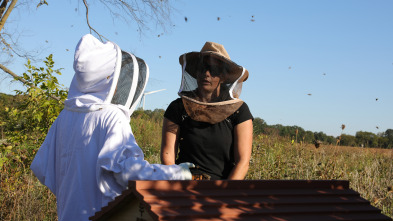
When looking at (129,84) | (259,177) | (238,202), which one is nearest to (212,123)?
(129,84)

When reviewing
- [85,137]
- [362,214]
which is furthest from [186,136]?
[362,214]

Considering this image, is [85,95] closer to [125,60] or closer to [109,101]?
[109,101]

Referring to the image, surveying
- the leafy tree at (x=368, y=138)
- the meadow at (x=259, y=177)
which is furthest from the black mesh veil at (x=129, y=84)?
the leafy tree at (x=368, y=138)

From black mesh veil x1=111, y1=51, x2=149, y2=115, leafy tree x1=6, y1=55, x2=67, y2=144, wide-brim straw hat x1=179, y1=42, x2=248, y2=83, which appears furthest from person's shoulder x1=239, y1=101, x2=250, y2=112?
leafy tree x1=6, y1=55, x2=67, y2=144

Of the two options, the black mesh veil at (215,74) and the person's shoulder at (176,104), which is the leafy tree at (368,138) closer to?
the black mesh veil at (215,74)

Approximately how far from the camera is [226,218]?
2141 mm

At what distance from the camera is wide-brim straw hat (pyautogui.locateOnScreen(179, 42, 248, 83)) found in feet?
13.4

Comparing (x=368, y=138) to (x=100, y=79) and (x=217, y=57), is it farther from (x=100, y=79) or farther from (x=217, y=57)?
(x=100, y=79)

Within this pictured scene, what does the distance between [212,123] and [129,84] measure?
0.97 m

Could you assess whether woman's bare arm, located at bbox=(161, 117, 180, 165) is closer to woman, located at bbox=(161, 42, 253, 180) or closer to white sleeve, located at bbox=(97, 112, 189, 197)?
woman, located at bbox=(161, 42, 253, 180)

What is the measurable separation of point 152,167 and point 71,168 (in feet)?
2.54

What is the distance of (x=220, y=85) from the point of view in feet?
14.2

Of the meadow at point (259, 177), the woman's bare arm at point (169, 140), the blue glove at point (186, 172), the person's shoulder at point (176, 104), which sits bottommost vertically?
the meadow at point (259, 177)

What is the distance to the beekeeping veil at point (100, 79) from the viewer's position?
3121 millimetres
